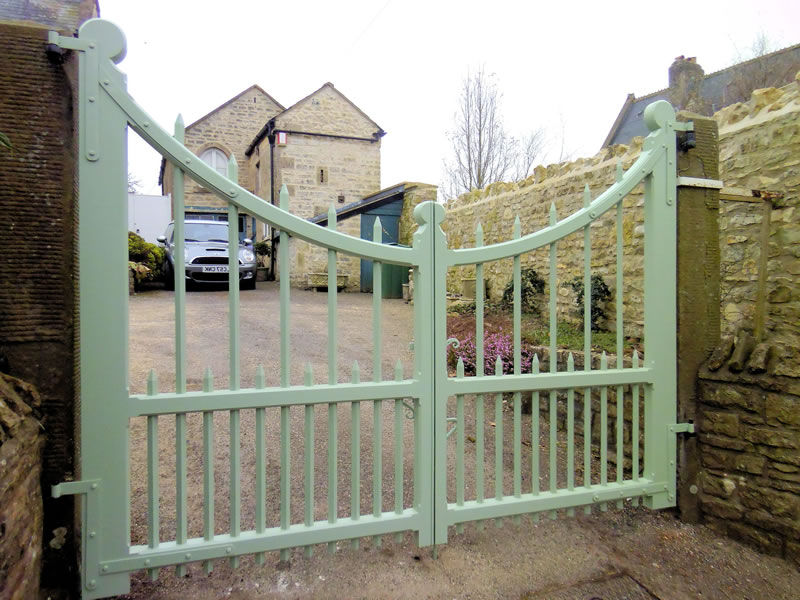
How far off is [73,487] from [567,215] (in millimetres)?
6737

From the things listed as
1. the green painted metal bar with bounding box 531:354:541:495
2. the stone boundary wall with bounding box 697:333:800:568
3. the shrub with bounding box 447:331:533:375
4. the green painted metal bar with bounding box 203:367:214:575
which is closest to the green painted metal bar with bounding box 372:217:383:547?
the green painted metal bar with bounding box 203:367:214:575

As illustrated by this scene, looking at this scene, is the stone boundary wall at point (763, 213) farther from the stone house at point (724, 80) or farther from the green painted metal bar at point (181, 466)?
the stone house at point (724, 80)

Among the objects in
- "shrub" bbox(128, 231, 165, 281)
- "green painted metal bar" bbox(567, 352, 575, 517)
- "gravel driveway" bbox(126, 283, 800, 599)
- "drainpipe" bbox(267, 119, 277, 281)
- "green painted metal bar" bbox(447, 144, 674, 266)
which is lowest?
"gravel driveway" bbox(126, 283, 800, 599)

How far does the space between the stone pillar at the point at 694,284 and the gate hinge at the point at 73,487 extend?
2846 mm

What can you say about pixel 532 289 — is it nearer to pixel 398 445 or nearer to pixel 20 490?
pixel 398 445

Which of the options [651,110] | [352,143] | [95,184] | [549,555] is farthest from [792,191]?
[352,143]

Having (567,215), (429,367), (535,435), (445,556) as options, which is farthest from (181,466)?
(567,215)

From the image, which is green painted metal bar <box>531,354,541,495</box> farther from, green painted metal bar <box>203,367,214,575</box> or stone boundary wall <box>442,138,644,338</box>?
stone boundary wall <box>442,138,644,338</box>

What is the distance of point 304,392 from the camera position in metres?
2.08

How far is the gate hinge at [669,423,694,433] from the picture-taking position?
279 cm

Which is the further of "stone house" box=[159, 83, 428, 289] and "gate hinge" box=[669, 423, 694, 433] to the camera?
"stone house" box=[159, 83, 428, 289]

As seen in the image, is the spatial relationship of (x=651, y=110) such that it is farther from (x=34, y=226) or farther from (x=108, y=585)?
(x=108, y=585)

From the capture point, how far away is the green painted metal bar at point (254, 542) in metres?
1.89

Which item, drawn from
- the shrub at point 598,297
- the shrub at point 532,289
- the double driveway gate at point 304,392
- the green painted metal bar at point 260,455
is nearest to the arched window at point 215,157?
the shrub at point 532,289
